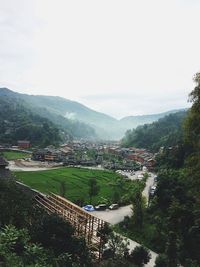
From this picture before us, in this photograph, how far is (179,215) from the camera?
789 inches

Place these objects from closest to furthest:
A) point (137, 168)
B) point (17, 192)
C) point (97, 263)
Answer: point (97, 263) < point (17, 192) < point (137, 168)

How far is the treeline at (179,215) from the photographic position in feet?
45.4

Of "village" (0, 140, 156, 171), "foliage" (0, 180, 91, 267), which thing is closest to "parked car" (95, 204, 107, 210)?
"foliage" (0, 180, 91, 267)

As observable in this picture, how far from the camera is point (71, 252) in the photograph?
48.0 ft

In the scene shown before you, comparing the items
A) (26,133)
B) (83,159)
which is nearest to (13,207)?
(83,159)

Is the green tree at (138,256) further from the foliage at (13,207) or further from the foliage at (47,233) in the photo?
the foliage at (13,207)

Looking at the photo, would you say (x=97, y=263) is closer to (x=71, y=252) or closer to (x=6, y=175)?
(x=71, y=252)

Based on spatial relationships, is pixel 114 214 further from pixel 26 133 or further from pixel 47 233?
pixel 26 133

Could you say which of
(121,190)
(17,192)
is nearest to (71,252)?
(17,192)

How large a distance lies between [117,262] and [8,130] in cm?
9762

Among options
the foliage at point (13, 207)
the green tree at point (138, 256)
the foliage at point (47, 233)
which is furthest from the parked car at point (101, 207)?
the foliage at point (47, 233)

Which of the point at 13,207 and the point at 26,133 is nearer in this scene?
the point at 13,207

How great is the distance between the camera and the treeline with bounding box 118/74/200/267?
13.8 meters

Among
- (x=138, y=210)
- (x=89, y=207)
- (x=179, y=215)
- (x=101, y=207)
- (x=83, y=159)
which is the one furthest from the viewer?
(x=83, y=159)
